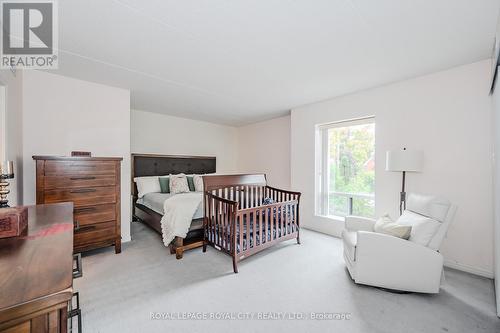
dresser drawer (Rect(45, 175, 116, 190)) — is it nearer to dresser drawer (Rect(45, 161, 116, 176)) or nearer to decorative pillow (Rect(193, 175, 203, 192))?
dresser drawer (Rect(45, 161, 116, 176))

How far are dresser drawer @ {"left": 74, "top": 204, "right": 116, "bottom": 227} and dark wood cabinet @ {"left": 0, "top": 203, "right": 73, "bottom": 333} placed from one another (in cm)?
207

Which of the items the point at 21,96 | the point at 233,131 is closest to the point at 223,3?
the point at 21,96

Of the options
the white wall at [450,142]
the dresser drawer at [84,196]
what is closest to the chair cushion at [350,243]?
the white wall at [450,142]

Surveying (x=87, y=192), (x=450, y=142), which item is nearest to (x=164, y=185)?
(x=87, y=192)

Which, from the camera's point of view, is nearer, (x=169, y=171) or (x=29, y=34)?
(x=29, y=34)

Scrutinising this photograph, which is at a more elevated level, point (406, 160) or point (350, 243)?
point (406, 160)

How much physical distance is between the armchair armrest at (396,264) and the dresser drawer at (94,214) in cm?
306

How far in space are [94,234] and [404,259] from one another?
354cm

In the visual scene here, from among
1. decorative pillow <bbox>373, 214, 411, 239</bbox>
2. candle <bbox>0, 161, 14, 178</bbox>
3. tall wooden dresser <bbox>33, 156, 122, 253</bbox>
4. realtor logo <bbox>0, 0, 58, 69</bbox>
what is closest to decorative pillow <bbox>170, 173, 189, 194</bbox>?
tall wooden dresser <bbox>33, 156, 122, 253</bbox>

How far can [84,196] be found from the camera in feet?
8.82

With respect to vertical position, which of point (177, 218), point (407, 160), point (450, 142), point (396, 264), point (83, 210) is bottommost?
point (396, 264)

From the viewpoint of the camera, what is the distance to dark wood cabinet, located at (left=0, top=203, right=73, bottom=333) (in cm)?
50

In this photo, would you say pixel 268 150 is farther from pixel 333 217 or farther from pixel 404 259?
pixel 404 259

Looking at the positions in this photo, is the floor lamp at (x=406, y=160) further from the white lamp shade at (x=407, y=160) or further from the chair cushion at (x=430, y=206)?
the chair cushion at (x=430, y=206)
